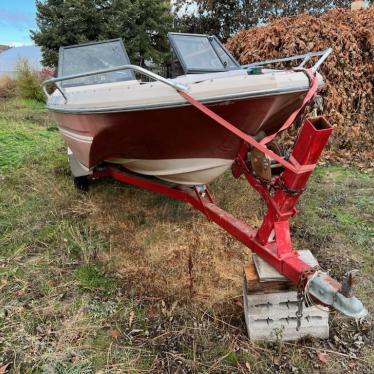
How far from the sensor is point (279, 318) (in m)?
2.44

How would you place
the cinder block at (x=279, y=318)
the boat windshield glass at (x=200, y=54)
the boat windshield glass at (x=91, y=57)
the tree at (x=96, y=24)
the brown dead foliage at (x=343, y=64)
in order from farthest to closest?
the tree at (x=96, y=24) < the brown dead foliage at (x=343, y=64) < the boat windshield glass at (x=91, y=57) < the boat windshield glass at (x=200, y=54) < the cinder block at (x=279, y=318)

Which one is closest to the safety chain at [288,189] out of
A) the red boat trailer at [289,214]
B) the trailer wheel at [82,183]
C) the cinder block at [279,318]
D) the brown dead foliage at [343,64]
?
the red boat trailer at [289,214]

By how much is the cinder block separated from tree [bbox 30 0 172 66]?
44.0 ft

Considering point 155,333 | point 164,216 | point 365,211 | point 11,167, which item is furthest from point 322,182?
point 11,167

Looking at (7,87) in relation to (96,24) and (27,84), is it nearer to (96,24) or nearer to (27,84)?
(27,84)

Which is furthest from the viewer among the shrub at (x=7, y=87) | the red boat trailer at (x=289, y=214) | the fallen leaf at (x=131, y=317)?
the shrub at (x=7, y=87)

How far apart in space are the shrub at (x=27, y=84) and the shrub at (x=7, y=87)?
137 centimetres

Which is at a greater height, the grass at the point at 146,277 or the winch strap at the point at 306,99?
the winch strap at the point at 306,99

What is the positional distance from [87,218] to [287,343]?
238 cm

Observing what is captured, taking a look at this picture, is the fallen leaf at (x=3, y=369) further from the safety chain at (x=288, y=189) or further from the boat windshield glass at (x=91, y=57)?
the boat windshield glass at (x=91, y=57)

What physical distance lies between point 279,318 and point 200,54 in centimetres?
269

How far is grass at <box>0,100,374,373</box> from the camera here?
2303 millimetres

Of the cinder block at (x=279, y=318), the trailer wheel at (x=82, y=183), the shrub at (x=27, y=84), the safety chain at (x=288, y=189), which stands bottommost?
the shrub at (x=27, y=84)

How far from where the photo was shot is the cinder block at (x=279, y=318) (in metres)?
2.41
